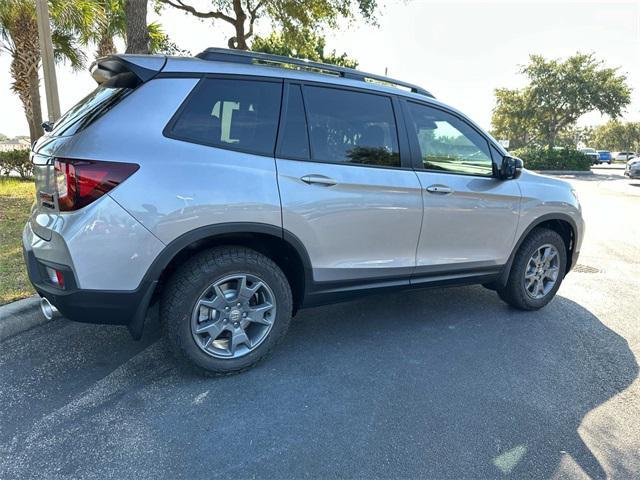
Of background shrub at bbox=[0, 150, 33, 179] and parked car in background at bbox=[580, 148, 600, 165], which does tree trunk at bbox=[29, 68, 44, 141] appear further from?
parked car in background at bbox=[580, 148, 600, 165]

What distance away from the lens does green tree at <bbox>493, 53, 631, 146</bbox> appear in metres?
31.6

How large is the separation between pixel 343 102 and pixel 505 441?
238 cm

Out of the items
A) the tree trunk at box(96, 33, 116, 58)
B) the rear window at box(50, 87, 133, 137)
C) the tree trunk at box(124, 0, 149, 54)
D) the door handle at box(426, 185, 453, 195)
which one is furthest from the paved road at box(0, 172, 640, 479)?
the tree trunk at box(96, 33, 116, 58)

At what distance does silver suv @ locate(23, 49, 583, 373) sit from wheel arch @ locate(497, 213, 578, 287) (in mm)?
314

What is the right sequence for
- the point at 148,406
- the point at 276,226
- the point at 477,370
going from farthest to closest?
1. the point at 477,370
2. the point at 276,226
3. the point at 148,406

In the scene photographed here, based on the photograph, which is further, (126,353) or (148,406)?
(126,353)

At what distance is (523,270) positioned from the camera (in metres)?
4.02

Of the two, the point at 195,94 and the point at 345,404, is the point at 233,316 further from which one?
the point at 195,94

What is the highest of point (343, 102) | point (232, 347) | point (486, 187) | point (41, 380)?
point (343, 102)

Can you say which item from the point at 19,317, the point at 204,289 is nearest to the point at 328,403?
the point at 204,289

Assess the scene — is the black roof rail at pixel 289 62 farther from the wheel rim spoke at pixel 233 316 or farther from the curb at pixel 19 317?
the curb at pixel 19 317

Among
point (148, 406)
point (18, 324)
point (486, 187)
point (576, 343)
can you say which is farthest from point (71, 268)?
point (576, 343)

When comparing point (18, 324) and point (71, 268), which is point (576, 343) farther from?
point (18, 324)

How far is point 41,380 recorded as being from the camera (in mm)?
2768
